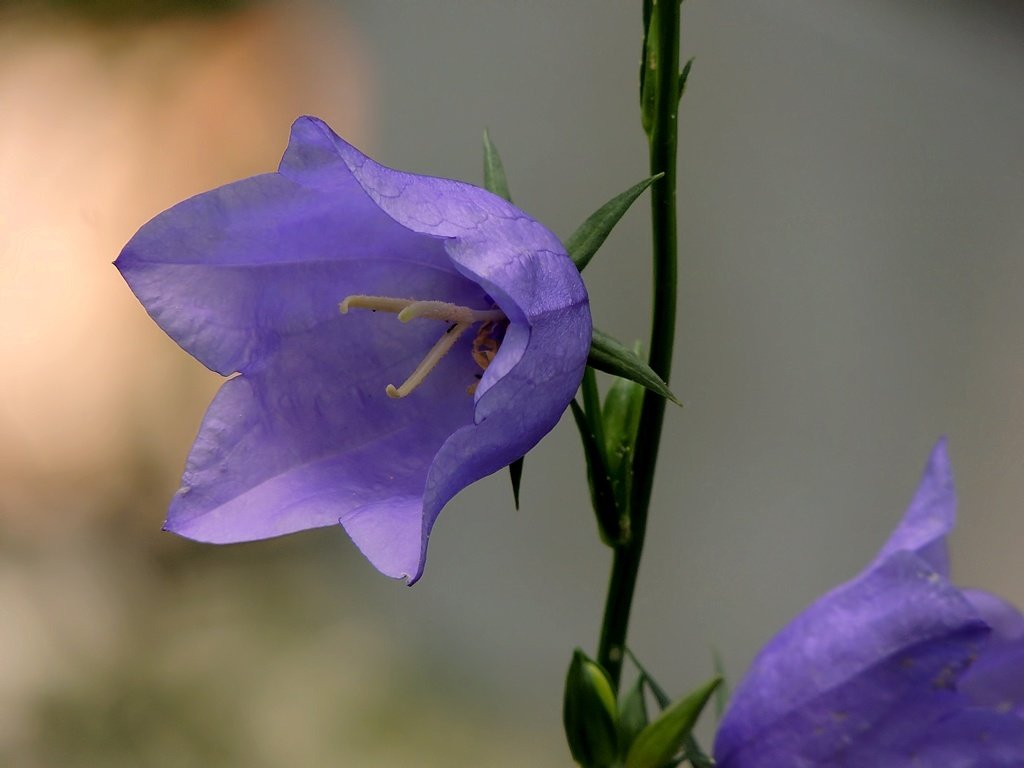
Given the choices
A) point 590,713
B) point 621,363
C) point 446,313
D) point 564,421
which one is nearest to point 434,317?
point 446,313

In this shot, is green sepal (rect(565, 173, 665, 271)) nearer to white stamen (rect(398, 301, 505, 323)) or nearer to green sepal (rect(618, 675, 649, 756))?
white stamen (rect(398, 301, 505, 323))

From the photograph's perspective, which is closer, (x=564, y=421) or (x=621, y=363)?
(x=621, y=363)

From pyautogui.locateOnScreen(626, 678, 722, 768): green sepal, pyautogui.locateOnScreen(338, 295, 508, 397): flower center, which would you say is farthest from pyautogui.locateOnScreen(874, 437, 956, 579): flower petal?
pyautogui.locateOnScreen(338, 295, 508, 397): flower center

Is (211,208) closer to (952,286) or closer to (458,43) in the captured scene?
(458,43)

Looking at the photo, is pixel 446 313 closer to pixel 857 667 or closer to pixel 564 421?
pixel 857 667

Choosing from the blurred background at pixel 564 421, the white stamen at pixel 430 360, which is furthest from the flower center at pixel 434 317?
the blurred background at pixel 564 421

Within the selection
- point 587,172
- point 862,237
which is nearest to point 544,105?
point 587,172

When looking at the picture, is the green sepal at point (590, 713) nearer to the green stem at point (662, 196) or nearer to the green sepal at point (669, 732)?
the green sepal at point (669, 732)

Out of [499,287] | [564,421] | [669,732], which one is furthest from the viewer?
[564,421]
